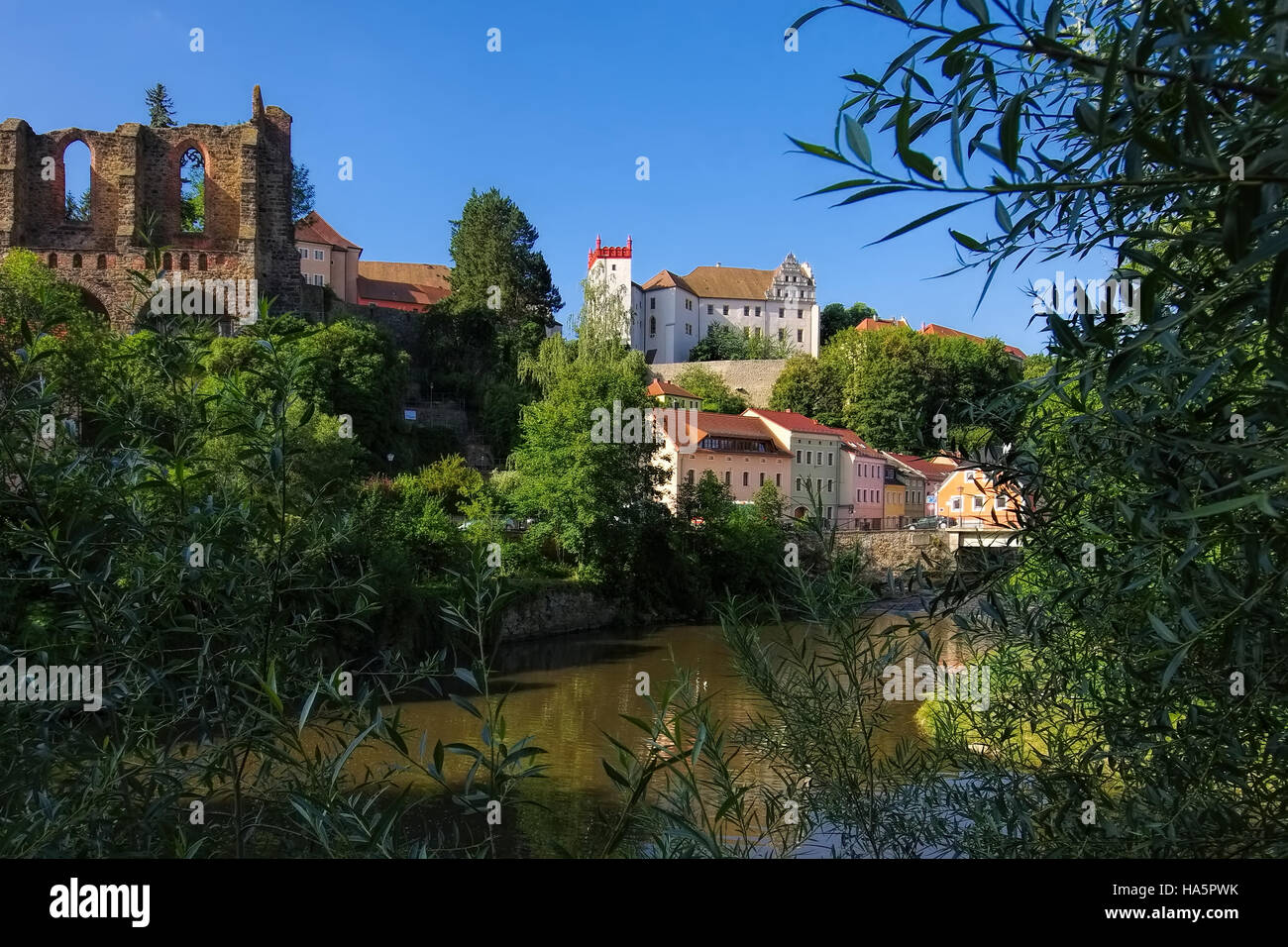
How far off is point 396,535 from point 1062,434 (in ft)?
74.0

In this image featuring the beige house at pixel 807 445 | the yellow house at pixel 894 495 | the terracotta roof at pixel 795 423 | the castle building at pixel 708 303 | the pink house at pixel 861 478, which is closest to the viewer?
the beige house at pixel 807 445

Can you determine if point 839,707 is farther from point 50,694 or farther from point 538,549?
point 538,549

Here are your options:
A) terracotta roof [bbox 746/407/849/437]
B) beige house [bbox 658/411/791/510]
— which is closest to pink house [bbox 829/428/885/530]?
terracotta roof [bbox 746/407/849/437]

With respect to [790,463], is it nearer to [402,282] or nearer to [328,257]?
[328,257]

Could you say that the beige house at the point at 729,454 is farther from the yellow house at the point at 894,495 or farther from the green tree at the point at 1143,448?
the green tree at the point at 1143,448

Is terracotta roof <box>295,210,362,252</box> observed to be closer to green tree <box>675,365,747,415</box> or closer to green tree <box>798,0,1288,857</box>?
green tree <box>675,365,747,415</box>

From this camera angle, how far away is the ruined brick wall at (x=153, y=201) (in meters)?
37.6

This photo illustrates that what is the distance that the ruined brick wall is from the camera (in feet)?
123

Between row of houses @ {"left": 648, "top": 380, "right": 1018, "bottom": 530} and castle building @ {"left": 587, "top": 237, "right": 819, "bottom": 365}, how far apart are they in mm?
22944

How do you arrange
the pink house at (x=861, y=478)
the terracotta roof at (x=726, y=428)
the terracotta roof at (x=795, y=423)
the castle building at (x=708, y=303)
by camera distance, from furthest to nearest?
the castle building at (x=708, y=303) < the pink house at (x=861, y=478) < the terracotta roof at (x=795, y=423) < the terracotta roof at (x=726, y=428)

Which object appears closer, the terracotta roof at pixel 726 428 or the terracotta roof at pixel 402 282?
the terracotta roof at pixel 726 428

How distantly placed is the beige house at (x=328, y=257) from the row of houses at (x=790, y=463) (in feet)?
70.3

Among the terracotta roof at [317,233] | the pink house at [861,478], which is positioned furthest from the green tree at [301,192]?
the pink house at [861,478]

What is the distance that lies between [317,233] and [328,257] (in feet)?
7.46
